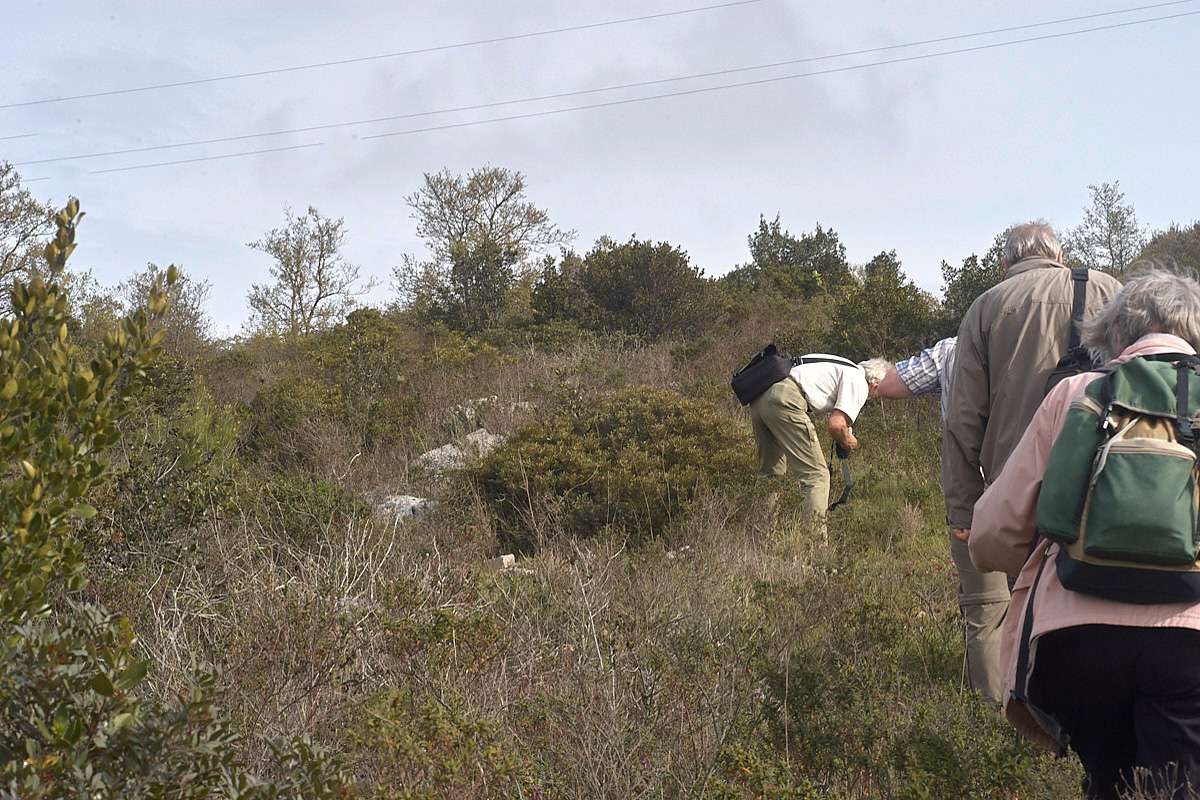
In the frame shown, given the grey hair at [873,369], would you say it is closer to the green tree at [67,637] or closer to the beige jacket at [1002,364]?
the beige jacket at [1002,364]

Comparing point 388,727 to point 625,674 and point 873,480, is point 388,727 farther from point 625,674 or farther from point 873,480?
point 873,480

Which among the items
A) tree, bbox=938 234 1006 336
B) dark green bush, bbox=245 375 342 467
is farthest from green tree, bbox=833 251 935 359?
dark green bush, bbox=245 375 342 467

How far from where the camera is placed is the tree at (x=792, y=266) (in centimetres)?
2053

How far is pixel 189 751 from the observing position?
207 cm

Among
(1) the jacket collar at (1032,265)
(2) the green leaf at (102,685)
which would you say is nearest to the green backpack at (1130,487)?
(1) the jacket collar at (1032,265)

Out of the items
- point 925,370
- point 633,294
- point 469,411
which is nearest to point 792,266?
point 633,294

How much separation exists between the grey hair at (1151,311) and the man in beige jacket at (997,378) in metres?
0.88

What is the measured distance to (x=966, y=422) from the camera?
371cm

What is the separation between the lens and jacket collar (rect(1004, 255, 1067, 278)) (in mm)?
3702

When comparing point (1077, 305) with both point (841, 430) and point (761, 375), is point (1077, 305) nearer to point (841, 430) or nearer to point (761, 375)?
point (841, 430)

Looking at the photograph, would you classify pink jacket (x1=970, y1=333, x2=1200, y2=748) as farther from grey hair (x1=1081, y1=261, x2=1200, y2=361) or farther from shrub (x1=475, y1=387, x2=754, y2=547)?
shrub (x1=475, y1=387, x2=754, y2=547)

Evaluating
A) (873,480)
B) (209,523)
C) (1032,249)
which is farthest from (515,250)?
(1032,249)

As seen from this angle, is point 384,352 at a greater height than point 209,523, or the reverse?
point 384,352

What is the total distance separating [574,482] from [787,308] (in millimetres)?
10374
